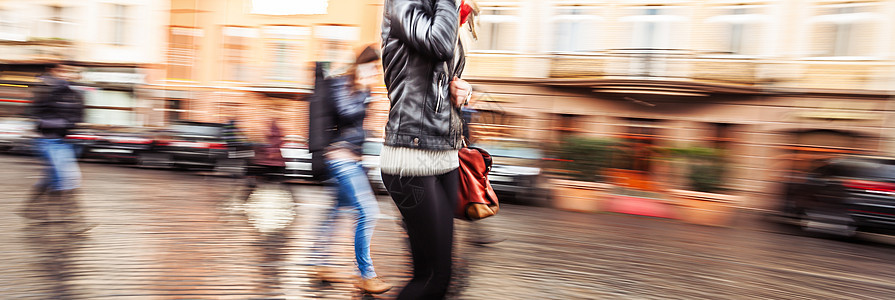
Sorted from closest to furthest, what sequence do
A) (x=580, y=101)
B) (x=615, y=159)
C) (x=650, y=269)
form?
1. (x=650, y=269)
2. (x=615, y=159)
3. (x=580, y=101)

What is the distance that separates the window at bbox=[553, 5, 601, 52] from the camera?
75.5ft

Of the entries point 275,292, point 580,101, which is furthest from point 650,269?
point 580,101

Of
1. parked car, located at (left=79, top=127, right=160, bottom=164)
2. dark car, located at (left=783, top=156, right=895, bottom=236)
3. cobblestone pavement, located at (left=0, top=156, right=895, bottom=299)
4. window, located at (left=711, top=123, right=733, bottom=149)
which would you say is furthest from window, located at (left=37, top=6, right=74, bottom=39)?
dark car, located at (left=783, top=156, right=895, bottom=236)

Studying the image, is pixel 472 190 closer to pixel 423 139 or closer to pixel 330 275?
pixel 423 139

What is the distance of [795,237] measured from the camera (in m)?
12.1

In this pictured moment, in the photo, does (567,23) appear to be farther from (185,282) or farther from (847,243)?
(185,282)

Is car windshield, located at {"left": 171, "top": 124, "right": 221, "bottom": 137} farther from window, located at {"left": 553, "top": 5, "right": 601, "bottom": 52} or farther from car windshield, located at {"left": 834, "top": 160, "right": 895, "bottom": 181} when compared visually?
car windshield, located at {"left": 834, "top": 160, "right": 895, "bottom": 181}

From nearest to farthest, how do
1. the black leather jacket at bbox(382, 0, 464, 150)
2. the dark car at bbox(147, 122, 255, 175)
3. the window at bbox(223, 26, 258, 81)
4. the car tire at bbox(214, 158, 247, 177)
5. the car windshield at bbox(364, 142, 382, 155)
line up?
the black leather jacket at bbox(382, 0, 464, 150) < the car windshield at bbox(364, 142, 382, 155) < the car tire at bbox(214, 158, 247, 177) < the dark car at bbox(147, 122, 255, 175) < the window at bbox(223, 26, 258, 81)

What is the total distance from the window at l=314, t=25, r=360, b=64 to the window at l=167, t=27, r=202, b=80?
6120 mm

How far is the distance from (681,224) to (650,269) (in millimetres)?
6296

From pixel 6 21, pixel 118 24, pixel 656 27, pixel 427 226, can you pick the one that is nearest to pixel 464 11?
pixel 427 226

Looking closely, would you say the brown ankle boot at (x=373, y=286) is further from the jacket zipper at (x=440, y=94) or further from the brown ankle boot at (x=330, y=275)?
the jacket zipper at (x=440, y=94)

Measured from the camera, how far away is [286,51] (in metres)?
30.6

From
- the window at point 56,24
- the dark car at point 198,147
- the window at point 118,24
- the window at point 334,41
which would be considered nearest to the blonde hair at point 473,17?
the dark car at point 198,147
